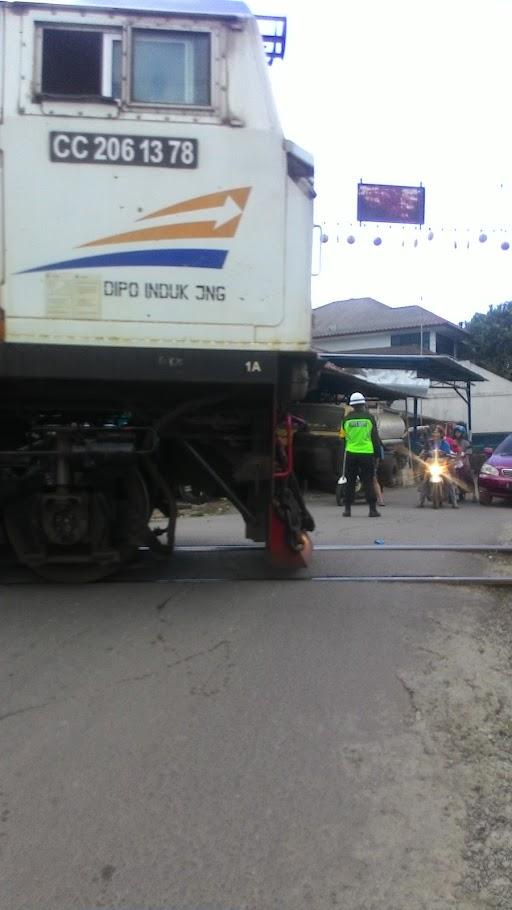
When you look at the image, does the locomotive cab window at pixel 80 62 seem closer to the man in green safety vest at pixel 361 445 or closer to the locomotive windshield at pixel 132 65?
the locomotive windshield at pixel 132 65

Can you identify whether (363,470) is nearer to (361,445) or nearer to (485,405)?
(361,445)

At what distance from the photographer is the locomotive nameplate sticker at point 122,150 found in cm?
561

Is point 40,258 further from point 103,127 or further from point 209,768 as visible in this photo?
point 209,768

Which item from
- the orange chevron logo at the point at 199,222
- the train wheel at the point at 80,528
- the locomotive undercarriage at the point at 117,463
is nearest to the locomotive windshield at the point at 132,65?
the orange chevron logo at the point at 199,222

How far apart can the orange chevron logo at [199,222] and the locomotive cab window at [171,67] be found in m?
0.68

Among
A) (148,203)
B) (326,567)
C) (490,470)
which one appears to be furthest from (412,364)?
(148,203)

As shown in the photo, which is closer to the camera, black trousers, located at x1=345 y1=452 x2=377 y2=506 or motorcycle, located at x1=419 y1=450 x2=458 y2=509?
black trousers, located at x1=345 y1=452 x2=377 y2=506

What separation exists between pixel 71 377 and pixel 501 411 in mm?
33125

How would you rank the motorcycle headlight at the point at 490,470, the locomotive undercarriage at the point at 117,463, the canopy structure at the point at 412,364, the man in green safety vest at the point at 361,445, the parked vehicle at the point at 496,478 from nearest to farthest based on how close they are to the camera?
the locomotive undercarriage at the point at 117,463 < the man in green safety vest at the point at 361,445 < the parked vehicle at the point at 496,478 < the motorcycle headlight at the point at 490,470 < the canopy structure at the point at 412,364

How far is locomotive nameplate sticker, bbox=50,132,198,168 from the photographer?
5.61 m

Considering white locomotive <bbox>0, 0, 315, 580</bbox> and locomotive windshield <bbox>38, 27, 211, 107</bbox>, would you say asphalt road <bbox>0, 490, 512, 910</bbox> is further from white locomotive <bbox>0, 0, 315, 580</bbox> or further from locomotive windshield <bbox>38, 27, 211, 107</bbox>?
A: locomotive windshield <bbox>38, 27, 211, 107</bbox>

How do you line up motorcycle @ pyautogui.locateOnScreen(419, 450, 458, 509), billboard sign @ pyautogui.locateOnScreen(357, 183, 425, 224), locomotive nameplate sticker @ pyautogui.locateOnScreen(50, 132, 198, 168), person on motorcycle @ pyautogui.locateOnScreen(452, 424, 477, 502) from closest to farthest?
locomotive nameplate sticker @ pyautogui.locateOnScreen(50, 132, 198, 168) → motorcycle @ pyautogui.locateOnScreen(419, 450, 458, 509) → person on motorcycle @ pyautogui.locateOnScreen(452, 424, 477, 502) → billboard sign @ pyautogui.locateOnScreen(357, 183, 425, 224)

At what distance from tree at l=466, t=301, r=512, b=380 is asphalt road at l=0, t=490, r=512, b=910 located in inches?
1432

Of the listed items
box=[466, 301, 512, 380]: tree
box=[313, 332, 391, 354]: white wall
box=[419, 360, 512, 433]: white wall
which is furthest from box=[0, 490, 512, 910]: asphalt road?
box=[466, 301, 512, 380]: tree
